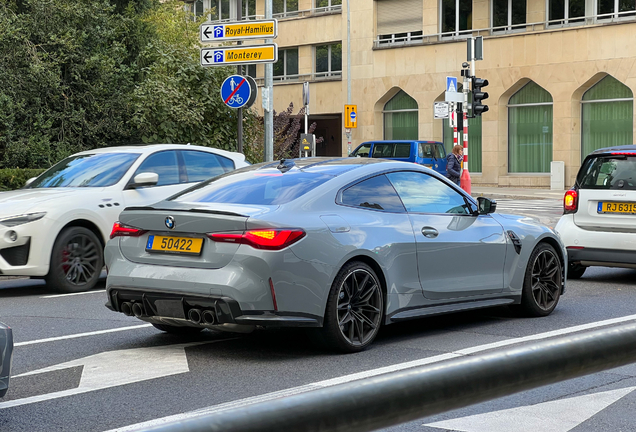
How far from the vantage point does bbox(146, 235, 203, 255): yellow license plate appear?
6.21m

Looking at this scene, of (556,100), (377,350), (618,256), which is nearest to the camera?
(377,350)

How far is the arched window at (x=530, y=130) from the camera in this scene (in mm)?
38375

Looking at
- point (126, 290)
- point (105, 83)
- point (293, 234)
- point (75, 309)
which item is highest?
point (105, 83)

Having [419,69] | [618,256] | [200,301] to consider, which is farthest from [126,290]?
[419,69]

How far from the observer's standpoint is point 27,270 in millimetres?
9633

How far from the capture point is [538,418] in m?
4.70

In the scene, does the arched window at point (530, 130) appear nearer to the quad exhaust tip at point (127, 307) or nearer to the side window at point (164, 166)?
the side window at point (164, 166)

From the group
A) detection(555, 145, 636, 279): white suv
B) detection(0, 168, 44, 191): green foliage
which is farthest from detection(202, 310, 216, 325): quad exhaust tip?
detection(0, 168, 44, 191): green foliage

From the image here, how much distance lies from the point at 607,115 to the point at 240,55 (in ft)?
73.0

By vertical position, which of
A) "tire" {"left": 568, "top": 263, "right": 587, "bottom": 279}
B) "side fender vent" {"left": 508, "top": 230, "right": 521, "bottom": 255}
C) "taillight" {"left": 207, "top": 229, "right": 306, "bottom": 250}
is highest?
"taillight" {"left": 207, "top": 229, "right": 306, "bottom": 250}

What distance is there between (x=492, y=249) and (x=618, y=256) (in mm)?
3491

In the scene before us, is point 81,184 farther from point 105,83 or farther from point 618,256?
point 105,83

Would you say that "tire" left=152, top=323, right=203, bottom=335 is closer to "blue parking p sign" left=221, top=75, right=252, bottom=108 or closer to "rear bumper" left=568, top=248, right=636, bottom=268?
"rear bumper" left=568, top=248, right=636, bottom=268

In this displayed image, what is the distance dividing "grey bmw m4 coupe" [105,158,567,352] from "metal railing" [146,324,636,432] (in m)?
4.72
